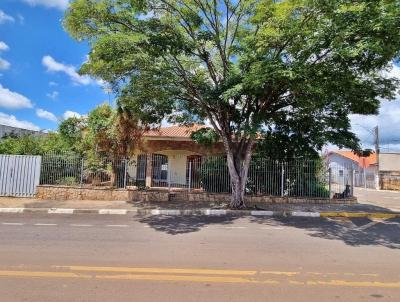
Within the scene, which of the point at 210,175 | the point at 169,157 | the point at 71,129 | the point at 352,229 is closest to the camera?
the point at 352,229

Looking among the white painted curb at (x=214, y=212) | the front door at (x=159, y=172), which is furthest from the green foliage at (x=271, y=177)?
the white painted curb at (x=214, y=212)

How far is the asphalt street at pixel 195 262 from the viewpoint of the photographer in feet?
16.2

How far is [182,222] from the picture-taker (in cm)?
1177

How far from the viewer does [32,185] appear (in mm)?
17016

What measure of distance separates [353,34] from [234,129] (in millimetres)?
6539

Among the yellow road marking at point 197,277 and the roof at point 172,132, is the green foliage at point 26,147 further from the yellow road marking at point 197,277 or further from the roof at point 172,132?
the yellow road marking at point 197,277

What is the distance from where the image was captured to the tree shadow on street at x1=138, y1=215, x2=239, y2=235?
1035 centimetres

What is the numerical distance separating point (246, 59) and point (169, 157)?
1243 centimetres

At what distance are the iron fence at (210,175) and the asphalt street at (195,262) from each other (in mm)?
6062

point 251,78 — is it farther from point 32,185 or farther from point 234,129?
point 32,185

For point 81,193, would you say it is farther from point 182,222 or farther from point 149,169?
point 182,222

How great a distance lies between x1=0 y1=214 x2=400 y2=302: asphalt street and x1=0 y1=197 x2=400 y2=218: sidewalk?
2815 millimetres

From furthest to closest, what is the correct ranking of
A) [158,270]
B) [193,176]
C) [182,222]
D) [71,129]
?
[71,129] → [193,176] → [182,222] → [158,270]

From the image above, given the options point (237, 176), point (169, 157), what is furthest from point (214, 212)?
point (169, 157)
